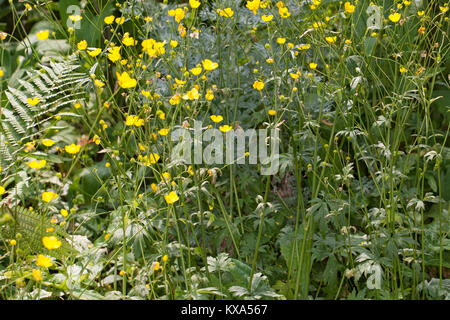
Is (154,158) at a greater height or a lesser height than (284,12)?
lesser

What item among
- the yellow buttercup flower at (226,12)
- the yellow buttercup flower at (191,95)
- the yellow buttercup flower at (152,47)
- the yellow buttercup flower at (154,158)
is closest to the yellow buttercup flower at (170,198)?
the yellow buttercup flower at (154,158)

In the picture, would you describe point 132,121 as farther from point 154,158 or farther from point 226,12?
point 226,12

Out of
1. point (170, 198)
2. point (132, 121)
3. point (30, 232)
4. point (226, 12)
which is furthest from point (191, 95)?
point (30, 232)

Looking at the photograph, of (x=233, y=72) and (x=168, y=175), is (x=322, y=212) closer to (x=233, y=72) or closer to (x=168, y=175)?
(x=168, y=175)

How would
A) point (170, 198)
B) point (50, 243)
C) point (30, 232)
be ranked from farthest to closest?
1. point (30, 232)
2. point (170, 198)
3. point (50, 243)

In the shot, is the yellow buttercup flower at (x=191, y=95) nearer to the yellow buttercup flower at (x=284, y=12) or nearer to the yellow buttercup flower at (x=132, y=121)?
the yellow buttercup flower at (x=132, y=121)

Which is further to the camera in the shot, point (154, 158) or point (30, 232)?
point (30, 232)

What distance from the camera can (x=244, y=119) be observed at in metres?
1.94

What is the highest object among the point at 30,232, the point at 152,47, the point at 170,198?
the point at 152,47

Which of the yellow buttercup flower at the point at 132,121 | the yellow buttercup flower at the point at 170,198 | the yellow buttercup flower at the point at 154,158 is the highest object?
the yellow buttercup flower at the point at 132,121

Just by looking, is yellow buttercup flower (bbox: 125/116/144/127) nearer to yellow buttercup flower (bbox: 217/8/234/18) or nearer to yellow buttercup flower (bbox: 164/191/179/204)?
yellow buttercup flower (bbox: 164/191/179/204)

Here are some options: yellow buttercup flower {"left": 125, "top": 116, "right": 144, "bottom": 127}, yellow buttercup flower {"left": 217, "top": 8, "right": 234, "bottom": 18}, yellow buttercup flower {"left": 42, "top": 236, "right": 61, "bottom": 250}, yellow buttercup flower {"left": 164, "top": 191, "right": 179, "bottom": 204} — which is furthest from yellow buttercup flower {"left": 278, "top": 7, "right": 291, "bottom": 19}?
yellow buttercup flower {"left": 42, "top": 236, "right": 61, "bottom": 250}

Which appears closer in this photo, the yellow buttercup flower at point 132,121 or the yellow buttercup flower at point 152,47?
the yellow buttercup flower at point 132,121
